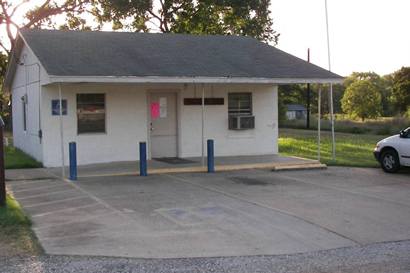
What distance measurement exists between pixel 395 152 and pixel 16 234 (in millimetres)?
10632

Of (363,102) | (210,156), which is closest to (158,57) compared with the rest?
(210,156)

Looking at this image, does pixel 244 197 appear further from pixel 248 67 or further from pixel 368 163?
pixel 368 163

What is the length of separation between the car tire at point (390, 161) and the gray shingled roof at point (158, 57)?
2757 millimetres

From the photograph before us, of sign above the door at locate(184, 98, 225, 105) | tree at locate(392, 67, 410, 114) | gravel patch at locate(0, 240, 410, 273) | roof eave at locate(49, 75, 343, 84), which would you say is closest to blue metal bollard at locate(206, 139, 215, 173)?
roof eave at locate(49, 75, 343, 84)

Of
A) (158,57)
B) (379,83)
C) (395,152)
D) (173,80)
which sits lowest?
(395,152)

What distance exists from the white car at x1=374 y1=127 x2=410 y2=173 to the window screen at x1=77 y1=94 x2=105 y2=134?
789 centimetres

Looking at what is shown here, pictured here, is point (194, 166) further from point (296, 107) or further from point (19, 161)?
point (296, 107)

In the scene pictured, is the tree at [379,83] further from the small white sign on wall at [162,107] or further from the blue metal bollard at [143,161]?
the blue metal bollard at [143,161]

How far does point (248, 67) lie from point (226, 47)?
2.81 m

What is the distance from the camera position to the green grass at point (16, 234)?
7422mm

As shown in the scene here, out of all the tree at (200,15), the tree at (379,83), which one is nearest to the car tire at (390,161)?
the tree at (200,15)

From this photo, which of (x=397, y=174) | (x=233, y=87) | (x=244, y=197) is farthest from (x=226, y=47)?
(x=244, y=197)

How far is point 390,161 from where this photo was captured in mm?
15688

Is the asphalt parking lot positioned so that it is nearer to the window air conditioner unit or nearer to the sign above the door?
the sign above the door
